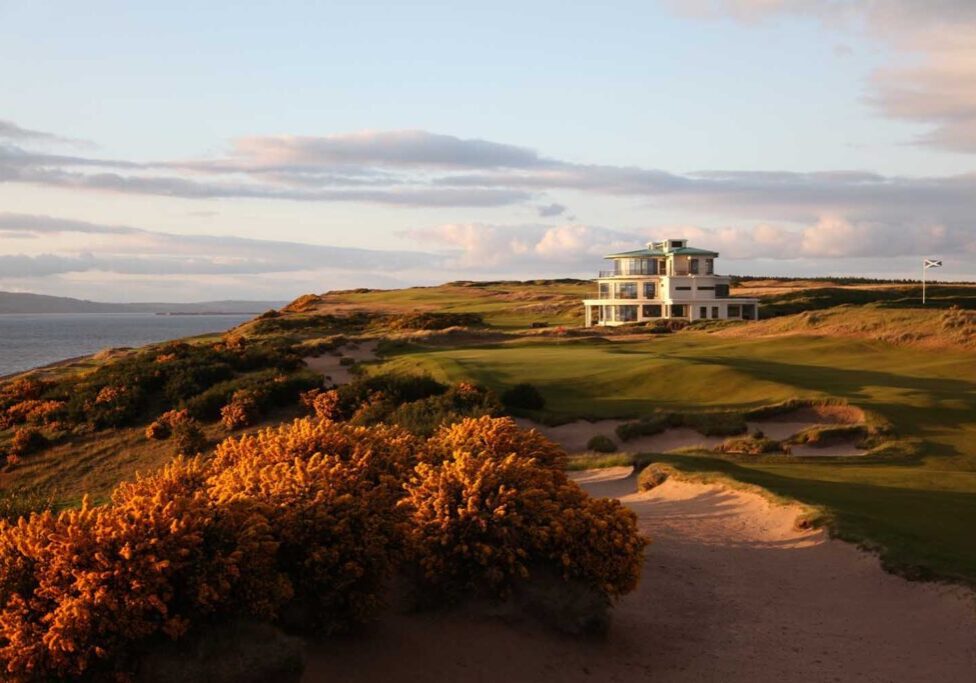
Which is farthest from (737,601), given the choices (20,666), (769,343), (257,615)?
(769,343)

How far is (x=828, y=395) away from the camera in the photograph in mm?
26781

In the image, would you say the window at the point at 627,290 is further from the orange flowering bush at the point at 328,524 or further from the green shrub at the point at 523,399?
the orange flowering bush at the point at 328,524

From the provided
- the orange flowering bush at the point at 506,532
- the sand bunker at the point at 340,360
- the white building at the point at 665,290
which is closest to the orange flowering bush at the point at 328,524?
the orange flowering bush at the point at 506,532

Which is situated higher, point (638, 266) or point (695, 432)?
point (638, 266)

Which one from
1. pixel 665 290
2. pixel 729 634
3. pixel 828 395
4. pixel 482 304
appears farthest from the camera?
pixel 482 304

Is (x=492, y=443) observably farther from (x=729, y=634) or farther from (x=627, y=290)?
(x=627, y=290)

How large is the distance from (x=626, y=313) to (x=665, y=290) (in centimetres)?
370

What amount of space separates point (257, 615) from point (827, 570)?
7514mm

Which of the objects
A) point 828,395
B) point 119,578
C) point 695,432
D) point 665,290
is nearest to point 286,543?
point 119,578

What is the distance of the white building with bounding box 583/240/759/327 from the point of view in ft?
244

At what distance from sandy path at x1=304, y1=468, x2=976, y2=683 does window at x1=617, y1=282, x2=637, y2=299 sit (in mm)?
64067

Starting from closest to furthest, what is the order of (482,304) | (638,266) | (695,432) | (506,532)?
(506,532) < (695,432) < (638,266) < (482,304)

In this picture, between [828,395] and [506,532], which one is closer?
[506,532]

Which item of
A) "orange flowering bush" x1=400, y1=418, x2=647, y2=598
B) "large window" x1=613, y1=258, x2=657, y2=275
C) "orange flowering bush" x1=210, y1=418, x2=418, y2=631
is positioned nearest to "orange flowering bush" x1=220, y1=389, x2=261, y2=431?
"orange flowering bush" x1=210, y1=418, x2=418, y2=631
